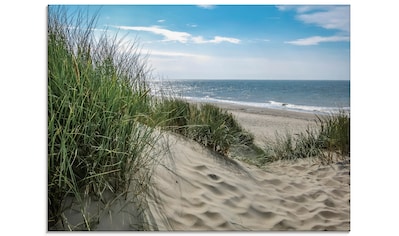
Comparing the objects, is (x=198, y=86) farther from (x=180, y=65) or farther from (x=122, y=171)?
(x=122, y=171)

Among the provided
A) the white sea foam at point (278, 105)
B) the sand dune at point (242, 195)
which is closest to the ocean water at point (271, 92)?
the white sea foam at point (278, 105)

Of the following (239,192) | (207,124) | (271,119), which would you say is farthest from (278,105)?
(239,192)

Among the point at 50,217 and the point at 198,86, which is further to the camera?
the point at 198,86

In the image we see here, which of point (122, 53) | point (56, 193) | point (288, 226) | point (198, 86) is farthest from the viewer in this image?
point (198, 86)

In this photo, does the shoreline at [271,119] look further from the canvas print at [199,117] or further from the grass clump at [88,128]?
the grass clump at [88,128]

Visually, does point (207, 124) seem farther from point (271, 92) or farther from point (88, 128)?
point (88, 128)

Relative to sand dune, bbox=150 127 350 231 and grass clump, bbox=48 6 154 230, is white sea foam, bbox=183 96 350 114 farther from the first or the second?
grass clump, bbox=48 6 154 230

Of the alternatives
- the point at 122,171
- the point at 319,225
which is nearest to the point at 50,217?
the point at 122,171
